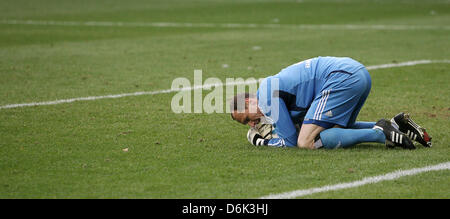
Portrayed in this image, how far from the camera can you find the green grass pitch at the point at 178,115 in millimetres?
5773

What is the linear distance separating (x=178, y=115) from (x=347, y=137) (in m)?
2.82

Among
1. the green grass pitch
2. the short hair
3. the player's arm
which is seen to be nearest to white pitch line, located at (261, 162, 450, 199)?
the green grass pitch

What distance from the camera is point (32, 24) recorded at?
859 inches

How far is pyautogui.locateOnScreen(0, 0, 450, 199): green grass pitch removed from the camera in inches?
227

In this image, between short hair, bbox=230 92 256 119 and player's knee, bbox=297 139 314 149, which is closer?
player's knee, bbox=297 139 314 149

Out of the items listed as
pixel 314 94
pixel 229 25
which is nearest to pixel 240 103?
pixel 314 94

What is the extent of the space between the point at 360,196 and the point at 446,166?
1260 millimetres

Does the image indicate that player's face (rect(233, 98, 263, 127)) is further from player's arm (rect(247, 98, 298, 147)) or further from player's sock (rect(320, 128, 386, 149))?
player's sock (rect(320, 128, 386, 149))

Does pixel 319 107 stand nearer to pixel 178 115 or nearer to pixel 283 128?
pixel 283 128

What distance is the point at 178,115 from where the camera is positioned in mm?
8898

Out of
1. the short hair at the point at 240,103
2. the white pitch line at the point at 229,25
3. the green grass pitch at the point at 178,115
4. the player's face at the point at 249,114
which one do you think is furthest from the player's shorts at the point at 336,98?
the white pitch line at the point at 229,25

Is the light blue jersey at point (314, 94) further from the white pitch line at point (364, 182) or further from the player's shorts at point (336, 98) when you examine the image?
the white pitch line at point (364, 182)

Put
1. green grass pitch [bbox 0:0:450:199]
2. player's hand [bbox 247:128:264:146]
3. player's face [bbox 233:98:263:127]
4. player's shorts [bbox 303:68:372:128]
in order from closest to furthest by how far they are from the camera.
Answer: green grass pitch [bbox 0:0:450:199]
player's shorts [bbox 303:68:372:128]
player's face [bbox 233:98:263:127]
player's hand [bbox 247:128:264:146]

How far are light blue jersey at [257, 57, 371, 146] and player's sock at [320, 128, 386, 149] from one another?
109 mm
